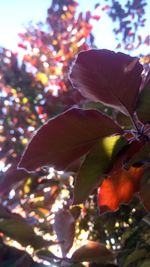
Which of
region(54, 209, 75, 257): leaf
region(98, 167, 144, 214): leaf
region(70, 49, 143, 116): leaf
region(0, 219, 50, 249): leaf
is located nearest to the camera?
region(70, 49, 143, 116): leaf

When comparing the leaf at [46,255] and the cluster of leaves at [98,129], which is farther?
the leaf at [46,255]

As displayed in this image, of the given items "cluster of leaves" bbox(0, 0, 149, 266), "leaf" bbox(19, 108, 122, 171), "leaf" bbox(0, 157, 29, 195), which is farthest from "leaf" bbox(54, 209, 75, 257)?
"leaf" bbox(19, 108, 122, 171)

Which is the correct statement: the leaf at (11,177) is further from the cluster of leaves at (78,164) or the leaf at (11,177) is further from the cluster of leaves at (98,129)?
the cluster of leaves at (98,129)

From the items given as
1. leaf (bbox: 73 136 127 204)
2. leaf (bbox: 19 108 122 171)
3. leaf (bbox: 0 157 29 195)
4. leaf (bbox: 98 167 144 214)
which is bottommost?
leaf (bbox: 0 157 29 195)

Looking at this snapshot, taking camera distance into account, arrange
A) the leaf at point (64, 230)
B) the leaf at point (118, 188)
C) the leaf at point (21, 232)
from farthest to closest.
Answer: the leaf at point (64, 230), the leaf at point (21, 232), the leaf at point (118, 188)

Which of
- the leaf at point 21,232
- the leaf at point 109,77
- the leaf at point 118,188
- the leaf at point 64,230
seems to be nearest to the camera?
the leaf at point 109,77

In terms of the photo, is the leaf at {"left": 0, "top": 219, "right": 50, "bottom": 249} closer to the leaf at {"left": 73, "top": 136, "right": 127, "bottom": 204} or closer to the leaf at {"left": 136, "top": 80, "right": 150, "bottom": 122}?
the leaf at {"left": 73, "top": 136, "right": 127, "bottom": 204}

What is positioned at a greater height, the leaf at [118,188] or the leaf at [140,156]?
the leaf at [140,156]

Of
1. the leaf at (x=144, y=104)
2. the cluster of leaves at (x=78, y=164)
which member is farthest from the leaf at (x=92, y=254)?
Answer: the leaf at (x=144, y=104)
